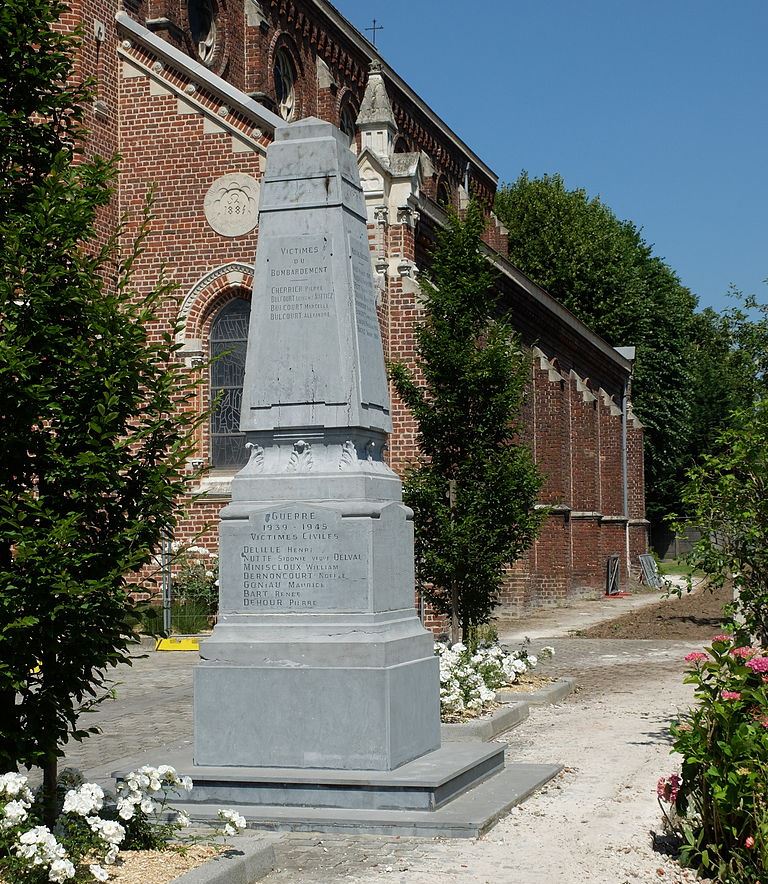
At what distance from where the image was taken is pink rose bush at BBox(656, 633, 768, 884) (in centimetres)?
593

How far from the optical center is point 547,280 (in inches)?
1825

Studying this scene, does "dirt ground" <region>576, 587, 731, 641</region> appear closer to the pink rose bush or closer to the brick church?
the brick church

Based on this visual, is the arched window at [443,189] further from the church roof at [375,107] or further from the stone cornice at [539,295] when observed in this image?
the church roof at [375,107]

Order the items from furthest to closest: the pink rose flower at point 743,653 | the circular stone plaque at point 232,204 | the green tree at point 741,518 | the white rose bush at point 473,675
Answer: the circular stone plaque at point 232,204 → the white rose bush at point 473,675 → the green tree at point 741,518 → the pink rose flower at point 743,653

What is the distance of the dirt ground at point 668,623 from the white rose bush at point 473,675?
7005 millimetres

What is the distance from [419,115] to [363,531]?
28.4 metres

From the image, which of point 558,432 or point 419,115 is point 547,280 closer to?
point 419,115

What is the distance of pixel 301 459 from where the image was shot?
8.38 meters

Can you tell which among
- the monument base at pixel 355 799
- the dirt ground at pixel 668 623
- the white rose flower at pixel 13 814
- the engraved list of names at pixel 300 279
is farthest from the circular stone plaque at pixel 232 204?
the white rose flower at pixel 13 814

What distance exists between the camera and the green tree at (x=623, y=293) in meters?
46.0

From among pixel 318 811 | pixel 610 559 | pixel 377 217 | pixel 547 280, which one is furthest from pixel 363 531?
pixel 547 280

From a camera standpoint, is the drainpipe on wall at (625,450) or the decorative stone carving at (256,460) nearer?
the decorative stone carving at (256,460)

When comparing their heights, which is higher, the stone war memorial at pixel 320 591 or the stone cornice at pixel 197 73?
the stone cornice at pixel 197 73

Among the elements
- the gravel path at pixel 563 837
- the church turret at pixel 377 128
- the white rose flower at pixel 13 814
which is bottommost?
the gravel path at pixel 563 837
